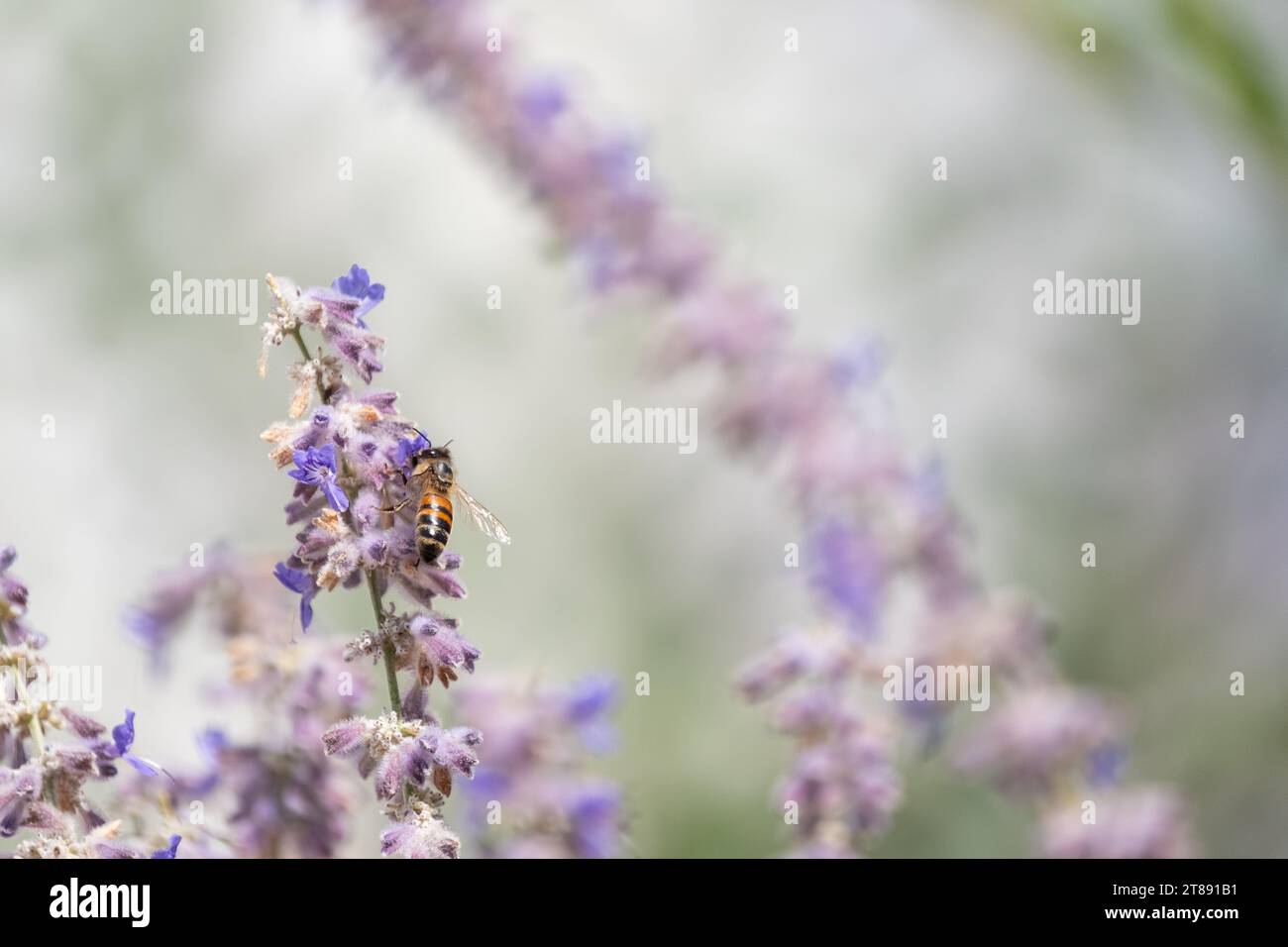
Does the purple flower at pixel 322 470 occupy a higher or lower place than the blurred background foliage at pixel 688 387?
lower

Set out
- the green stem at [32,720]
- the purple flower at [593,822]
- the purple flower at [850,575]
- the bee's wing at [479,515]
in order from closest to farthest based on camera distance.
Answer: the green stem at [32,720]
the purple flower at [593,822]
the bee's wing at [479,515]
the purple flower at [850,575]

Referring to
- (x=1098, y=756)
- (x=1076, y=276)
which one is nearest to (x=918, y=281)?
(x=1076, y=276)
